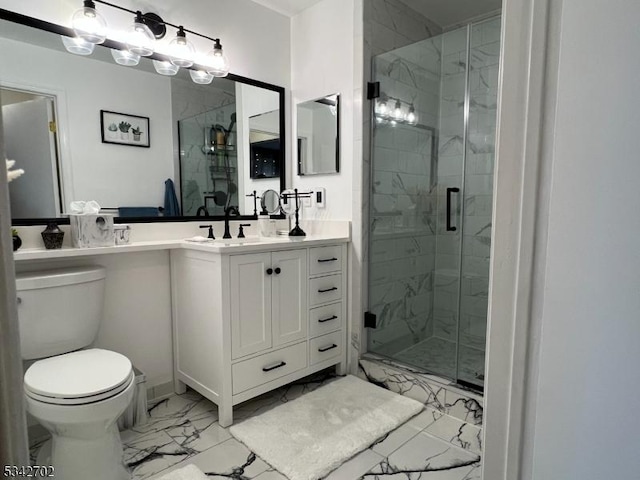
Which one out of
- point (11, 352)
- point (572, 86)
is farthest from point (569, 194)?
point (11, 352)

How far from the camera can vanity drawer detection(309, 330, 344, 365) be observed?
7.27 feet

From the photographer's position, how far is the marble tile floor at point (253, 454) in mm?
1507

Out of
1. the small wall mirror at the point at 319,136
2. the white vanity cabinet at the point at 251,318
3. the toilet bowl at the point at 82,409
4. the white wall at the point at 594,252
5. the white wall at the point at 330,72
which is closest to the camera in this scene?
the white wall at the point at 594,252

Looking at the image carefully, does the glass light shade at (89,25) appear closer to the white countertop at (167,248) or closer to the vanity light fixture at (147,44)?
the vanity light fixture at (147,44)

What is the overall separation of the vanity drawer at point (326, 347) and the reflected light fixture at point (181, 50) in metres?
1.75

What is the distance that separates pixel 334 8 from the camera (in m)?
2.39

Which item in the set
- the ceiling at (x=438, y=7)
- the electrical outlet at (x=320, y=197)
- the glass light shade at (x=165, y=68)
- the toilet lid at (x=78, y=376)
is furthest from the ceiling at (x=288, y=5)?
Result: the toilet lid at (x=78, y=376)

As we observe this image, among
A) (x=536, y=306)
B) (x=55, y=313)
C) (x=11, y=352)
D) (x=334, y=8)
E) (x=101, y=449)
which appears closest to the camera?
(x=11, y=352)

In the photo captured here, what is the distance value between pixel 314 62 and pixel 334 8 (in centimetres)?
34

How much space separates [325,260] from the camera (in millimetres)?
2248

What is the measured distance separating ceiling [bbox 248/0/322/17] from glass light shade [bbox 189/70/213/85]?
67cm

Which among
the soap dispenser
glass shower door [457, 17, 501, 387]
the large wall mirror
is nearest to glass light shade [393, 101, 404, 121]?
glass shower door [457, 17, 501, 387]

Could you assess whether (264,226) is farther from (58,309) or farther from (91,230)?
(58,309)

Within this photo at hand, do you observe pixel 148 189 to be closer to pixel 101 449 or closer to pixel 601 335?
pixel 101 449
